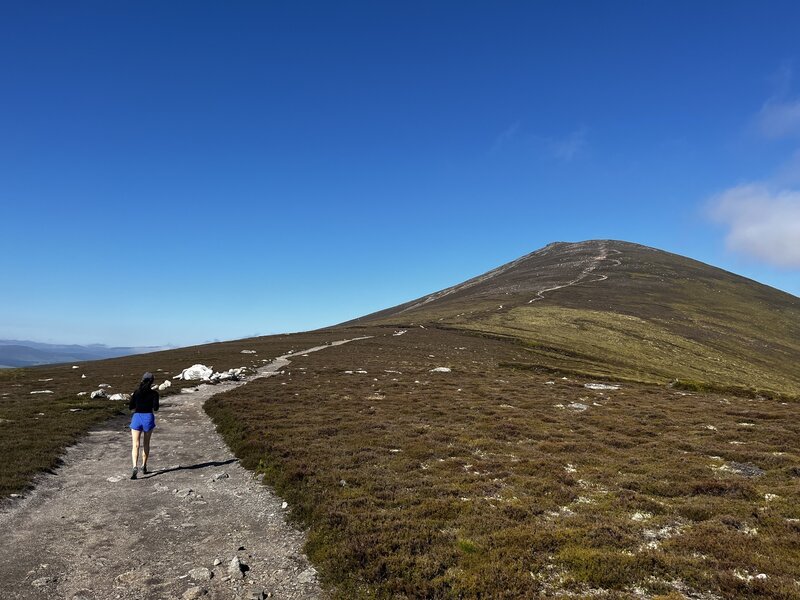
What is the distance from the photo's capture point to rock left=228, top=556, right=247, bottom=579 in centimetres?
1148

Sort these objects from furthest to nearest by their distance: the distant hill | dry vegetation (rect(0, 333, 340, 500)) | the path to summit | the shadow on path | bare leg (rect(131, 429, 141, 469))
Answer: the distant hill < the shadow on path < bare leg (rect(131, 429, 141, 469)) < dry vegetation (rect(0, 333, 340, 500)) < the path to summit

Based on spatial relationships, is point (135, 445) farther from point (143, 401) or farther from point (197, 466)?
point (197, 466)

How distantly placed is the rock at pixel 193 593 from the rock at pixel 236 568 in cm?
83

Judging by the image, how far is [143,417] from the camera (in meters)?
20.0

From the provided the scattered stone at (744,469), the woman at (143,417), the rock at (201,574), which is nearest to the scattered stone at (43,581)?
the rock at (201,574)

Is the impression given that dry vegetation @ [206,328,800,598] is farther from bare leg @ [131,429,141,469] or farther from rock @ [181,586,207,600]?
bare leg @ [131,429,141,469]

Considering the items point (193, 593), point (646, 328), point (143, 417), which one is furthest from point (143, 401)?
point (646, 328)

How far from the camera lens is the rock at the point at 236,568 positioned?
11.5 metres

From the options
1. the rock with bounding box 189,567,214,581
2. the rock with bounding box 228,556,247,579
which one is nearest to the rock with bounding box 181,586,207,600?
the rock with bounding box 189,567,214,581

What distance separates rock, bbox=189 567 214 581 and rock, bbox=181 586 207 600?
0.46 metres

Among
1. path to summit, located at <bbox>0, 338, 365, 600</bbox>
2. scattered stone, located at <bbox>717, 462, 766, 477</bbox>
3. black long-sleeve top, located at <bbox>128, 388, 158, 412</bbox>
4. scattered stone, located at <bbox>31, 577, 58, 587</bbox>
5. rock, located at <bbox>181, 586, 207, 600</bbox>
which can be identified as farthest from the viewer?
black long-sleeve top, located at <bbox>128, 388, 158, 412</bbox>

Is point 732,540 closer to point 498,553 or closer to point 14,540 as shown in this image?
point 498,553

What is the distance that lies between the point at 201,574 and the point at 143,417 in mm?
10896

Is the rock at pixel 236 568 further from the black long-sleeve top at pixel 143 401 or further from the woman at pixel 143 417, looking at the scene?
the black long-sleeve top at pixel 143 401
